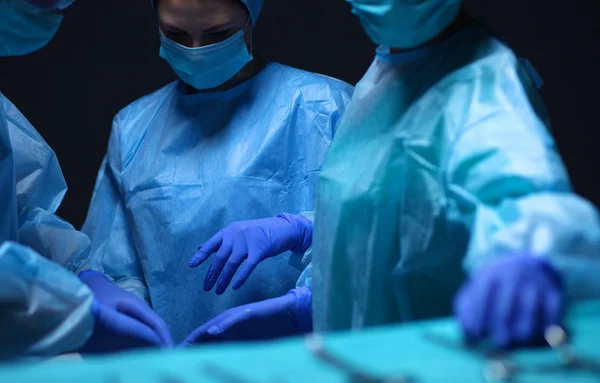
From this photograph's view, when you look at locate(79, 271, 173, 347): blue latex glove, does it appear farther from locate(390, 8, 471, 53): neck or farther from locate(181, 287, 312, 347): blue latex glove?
locate(390, 8, 471, 53): neck

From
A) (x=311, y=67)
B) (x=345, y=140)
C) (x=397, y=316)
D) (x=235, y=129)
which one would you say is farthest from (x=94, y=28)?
(x=397, y=316)

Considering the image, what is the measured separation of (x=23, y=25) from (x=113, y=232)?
2.29 ft

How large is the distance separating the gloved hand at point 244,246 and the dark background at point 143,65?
1.12 metres

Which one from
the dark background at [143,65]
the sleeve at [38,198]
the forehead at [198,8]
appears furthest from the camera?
the dark background at [143,65]

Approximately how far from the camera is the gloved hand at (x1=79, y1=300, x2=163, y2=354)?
1.62m

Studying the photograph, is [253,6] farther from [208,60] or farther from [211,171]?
[211,171]

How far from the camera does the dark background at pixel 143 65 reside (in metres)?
2.63

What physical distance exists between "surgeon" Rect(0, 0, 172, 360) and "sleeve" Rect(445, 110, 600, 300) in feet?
2.15

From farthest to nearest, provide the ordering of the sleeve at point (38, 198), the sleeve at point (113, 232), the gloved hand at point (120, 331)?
the sleeve at point (113, 232) < the sleeve at point (38, 198) < the gloved hand at point (120, 331)

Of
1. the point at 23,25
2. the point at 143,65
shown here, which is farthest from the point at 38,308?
the point at 143,65

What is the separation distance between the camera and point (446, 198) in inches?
48.4

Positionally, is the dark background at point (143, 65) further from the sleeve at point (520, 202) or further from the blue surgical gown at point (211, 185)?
the sleeve at point (520, 202)

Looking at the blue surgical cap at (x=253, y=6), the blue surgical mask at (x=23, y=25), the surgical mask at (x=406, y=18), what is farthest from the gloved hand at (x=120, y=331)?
the blue surgical cap at (x=253, y=6)

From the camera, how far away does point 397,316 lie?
142 cm
